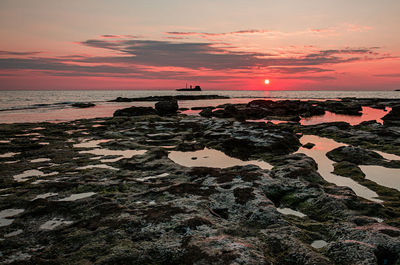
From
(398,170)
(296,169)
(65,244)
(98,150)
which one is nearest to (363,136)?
(398,170)

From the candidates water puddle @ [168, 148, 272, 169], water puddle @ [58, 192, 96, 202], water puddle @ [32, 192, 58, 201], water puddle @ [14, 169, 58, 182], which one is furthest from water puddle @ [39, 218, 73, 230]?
water puddle @ [168, 148, 272, 169]

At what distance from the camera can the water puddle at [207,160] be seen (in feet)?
64.8

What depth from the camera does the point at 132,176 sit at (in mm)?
16094

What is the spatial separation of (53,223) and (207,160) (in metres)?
13.4

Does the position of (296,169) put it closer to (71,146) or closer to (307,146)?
(307,146)

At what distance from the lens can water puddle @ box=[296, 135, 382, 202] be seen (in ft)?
44.7

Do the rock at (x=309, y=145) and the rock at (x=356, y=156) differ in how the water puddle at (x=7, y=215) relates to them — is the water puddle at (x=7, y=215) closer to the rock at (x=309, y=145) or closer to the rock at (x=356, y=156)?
Result: the rock at (x=356, y=156)

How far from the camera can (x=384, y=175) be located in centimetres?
1672

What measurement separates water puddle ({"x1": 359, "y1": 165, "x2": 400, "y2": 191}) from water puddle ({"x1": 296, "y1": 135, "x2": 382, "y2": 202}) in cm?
170

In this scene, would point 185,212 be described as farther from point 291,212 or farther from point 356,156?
point 356,156

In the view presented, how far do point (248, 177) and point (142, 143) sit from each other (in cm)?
1674

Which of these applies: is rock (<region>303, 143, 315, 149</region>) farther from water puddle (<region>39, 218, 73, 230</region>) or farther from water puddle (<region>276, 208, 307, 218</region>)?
water puddle (<region>39, 218, 73, 230</region>)

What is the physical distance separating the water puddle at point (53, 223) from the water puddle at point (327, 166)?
578 inches

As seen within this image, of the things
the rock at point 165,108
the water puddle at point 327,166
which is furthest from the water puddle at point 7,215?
the rock at point 165,108
